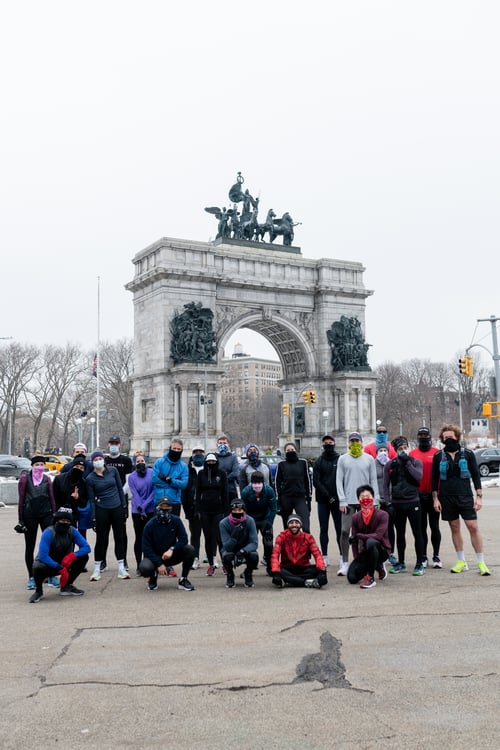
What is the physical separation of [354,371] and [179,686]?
40.6 metres

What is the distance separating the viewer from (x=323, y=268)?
152ft

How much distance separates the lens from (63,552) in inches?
353

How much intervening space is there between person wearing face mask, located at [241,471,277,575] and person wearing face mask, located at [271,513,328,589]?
939 mm

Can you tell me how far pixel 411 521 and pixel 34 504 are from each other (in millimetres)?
4952

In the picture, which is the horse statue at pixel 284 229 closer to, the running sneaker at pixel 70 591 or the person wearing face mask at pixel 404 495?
the person wearing face mask at pixel 404 495

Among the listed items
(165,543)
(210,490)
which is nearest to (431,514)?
(210,490)

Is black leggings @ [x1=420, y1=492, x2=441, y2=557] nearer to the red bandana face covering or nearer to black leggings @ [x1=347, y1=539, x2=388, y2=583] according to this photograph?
the red bandana face covering

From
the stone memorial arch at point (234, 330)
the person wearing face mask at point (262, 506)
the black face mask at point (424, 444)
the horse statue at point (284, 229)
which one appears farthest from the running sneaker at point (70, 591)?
the horse statue at point (284, 229)

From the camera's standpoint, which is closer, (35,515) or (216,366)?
(35,515)

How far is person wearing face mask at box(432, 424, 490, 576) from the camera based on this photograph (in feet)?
31.2

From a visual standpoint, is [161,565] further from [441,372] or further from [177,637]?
[441,372]

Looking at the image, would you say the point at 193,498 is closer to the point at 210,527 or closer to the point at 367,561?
the point at 210,527

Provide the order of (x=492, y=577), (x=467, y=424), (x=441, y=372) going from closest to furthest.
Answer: (x=492, y=577) < (x=467, y=424) < (x=441, y=372)

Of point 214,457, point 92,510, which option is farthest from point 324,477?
point 92,510
